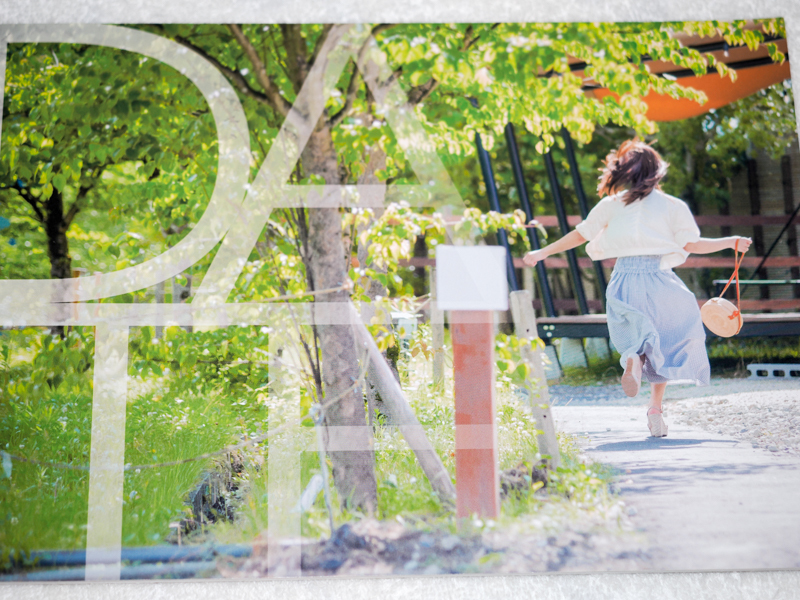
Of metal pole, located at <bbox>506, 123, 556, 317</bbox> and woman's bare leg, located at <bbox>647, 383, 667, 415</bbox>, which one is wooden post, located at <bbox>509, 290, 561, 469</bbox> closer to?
metal pole, located at <bbox>506, 123, 556, 317</bbox>

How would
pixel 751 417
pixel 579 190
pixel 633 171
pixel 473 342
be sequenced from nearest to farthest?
pixel 473 342
pixel 751 417
pixel 633 171
pixel 579 190

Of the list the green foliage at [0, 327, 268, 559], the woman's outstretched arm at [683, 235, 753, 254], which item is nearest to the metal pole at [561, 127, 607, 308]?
the woman's outstretched arm at [683, 235, 753, 254]

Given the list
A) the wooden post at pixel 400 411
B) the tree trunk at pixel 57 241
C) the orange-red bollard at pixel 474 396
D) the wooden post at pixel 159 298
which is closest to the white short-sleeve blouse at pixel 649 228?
the orange-red bollard at pixel 474 396

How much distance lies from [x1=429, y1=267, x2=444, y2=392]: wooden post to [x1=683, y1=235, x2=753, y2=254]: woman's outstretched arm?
1063 millimetres

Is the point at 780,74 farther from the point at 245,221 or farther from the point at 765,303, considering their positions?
the point at 245,221

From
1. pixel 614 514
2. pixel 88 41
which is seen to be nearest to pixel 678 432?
pixel 614 514

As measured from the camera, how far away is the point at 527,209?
2432mm

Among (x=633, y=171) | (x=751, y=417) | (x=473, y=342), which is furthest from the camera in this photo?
(x=633, y=171)

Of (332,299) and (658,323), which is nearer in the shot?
(332,299)

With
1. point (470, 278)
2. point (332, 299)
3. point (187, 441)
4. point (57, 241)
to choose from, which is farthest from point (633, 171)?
point (57, 241)

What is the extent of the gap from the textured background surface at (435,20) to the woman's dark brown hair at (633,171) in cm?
53

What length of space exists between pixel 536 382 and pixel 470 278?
49 cm

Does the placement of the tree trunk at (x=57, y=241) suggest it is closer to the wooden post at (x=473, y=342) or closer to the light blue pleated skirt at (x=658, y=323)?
the wooden post at (x=473, y=342)

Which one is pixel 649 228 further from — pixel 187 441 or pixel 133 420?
pixel 133 420
